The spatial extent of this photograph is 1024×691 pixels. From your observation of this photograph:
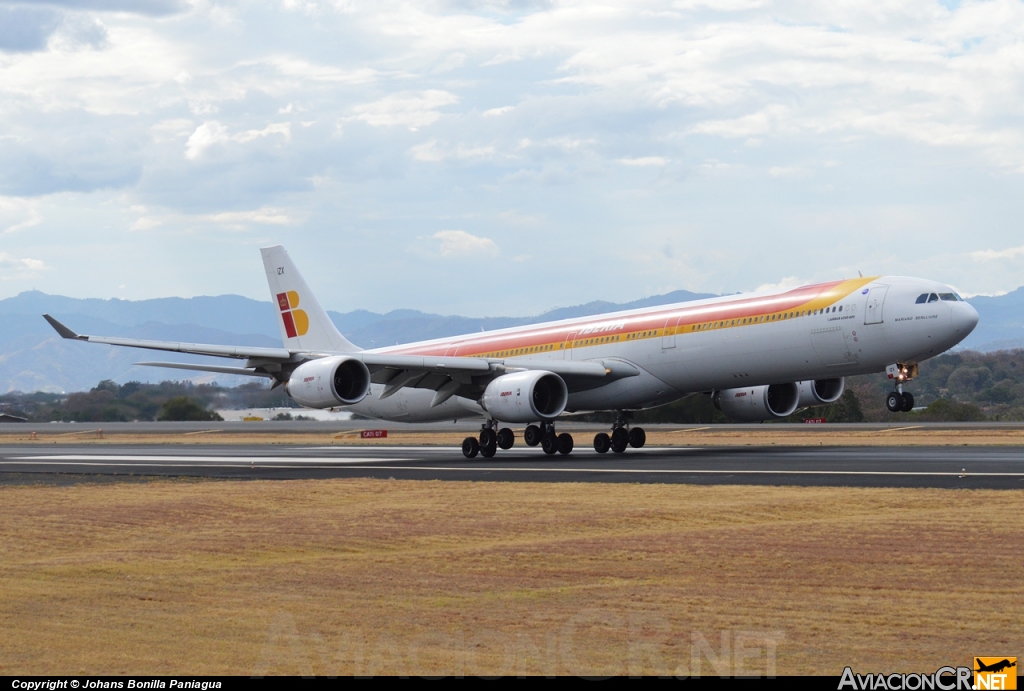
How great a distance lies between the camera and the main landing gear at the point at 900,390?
A: 30483mm

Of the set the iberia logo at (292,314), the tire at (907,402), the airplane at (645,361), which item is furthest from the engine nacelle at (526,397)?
the iberia logo at (292,314)

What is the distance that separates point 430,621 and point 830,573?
4.72 metres

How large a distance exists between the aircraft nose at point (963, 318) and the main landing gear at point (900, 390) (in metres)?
1.59

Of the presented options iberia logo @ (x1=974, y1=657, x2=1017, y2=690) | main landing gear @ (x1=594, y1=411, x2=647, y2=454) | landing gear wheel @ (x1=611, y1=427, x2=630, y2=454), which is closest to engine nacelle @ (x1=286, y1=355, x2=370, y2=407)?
main landing gear @ (x1=594, y1=411, x2=647, y2=454)

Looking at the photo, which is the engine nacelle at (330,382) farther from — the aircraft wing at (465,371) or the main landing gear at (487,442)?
the main landing gear at (487,442)

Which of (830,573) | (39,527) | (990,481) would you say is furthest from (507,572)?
(990,481)

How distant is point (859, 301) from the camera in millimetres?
32469

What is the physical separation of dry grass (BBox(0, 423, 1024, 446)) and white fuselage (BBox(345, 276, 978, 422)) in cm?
853

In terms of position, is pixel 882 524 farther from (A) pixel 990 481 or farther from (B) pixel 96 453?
(B) pixel 96 453

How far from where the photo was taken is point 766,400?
39219mm

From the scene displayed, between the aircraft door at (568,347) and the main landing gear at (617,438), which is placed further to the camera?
the aircraft door at (568,347)

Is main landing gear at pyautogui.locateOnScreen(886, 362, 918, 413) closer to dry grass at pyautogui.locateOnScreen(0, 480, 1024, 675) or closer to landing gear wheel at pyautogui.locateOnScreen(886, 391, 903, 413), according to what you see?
landing gear wheel at pyautogui.locateOnScreen(886, 391, 903, 413)

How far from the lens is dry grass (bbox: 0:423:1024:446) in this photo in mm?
45688

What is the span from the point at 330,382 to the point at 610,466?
9369 mm
